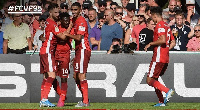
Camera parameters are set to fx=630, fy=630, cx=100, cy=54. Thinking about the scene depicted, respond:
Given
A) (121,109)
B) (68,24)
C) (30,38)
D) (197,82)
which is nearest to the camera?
(121,109)

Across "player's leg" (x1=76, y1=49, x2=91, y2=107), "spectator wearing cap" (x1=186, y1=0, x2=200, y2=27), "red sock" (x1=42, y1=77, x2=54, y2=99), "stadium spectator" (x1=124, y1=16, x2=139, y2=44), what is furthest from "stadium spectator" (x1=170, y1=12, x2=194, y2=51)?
"red sock" (x1=42, y1=77, x2=54, y2=99)

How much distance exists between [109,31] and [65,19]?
2323 millimetres

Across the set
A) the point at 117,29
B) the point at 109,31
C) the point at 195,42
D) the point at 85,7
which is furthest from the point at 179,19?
the point at 85,7

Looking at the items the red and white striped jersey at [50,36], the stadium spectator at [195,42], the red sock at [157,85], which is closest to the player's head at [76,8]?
the red and white striped jersey at [50,36]

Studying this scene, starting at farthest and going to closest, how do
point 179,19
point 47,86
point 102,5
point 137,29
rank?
point 102,5, point 179,19, point 137,29, point 47,86

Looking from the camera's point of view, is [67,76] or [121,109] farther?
[67,76]

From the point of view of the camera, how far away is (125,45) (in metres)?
14.8

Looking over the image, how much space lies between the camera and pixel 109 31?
15367 millimetres

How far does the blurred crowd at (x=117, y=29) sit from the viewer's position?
1531 cm

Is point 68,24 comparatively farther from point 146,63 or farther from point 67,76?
point 146,63

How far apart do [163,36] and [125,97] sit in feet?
7.53

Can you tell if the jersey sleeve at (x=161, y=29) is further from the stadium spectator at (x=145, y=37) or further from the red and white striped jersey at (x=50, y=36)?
the red and white striped jersey at (x=50, y=36)

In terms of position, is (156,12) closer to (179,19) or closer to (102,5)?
(179,19)

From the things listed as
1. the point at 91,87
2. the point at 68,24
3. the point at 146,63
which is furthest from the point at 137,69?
the point at 68,24
